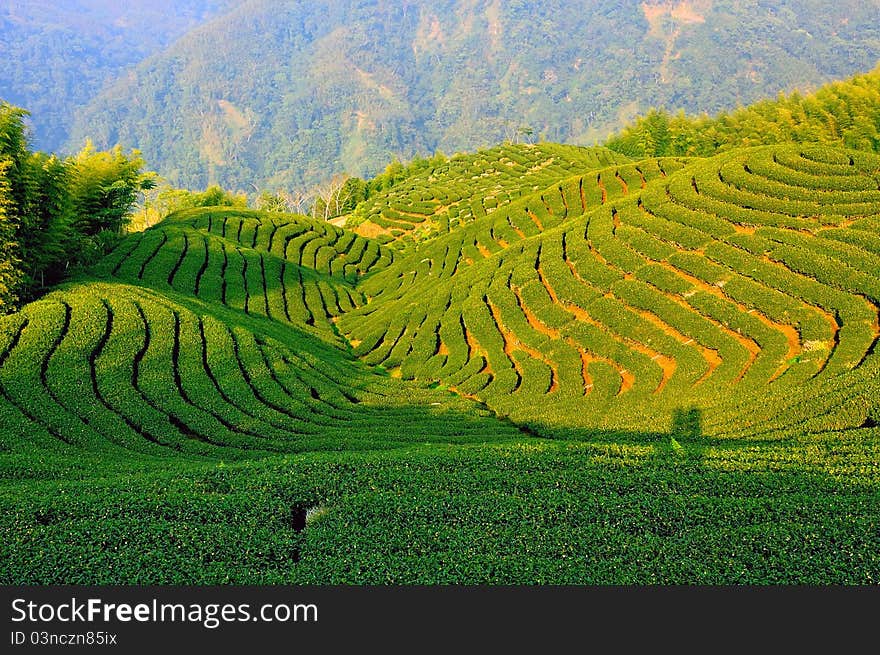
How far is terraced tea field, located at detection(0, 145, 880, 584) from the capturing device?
20.5ft

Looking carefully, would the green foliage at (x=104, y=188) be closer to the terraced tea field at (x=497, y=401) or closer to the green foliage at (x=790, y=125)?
the terraced tea field at (x=497, y=401)

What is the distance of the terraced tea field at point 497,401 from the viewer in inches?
245

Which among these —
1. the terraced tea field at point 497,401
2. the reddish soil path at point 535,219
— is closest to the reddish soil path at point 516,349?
the terraced tea field at point 497,401

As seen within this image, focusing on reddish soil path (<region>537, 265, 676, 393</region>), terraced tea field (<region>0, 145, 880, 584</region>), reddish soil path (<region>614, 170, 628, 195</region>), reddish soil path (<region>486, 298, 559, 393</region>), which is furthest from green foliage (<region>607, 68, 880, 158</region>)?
reddish soil path (<region>486, 298, 559, 393</region>)

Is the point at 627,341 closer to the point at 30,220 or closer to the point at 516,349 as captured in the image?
the point at 516,349

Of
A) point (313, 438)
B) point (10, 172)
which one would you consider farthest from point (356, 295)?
point (313, 438)

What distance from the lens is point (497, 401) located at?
52.0 feet

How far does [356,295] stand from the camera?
2983cm

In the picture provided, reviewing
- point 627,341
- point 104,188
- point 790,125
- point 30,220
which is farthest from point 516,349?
point 790,125

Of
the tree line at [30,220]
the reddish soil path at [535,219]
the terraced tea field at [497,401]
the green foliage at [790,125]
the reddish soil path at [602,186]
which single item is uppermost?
the green foliage at [790,125]

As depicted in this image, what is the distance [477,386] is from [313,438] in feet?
20.1

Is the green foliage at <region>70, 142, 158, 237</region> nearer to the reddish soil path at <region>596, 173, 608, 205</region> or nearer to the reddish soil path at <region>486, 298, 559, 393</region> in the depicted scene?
the reddish soil path at <region>486, 298, 559, 393</region>

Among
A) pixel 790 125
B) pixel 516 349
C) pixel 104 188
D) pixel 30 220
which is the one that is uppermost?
pixel 790 125

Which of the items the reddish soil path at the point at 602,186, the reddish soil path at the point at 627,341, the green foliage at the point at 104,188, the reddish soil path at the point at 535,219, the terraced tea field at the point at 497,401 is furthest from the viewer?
the green foliage at the point at 104,188
